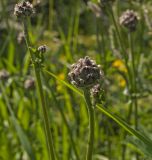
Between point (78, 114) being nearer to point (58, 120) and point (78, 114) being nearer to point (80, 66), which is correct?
point (58, 120)

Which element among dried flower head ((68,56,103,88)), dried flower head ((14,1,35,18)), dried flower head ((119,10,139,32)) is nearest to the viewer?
dried flower head ((68,56,103,88))

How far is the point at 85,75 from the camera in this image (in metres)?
0.87

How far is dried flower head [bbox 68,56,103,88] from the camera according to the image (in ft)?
2.85

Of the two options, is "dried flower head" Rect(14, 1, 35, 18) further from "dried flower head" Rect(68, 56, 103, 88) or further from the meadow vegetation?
"dried flower head" Rect(68, 56, 103, 88)

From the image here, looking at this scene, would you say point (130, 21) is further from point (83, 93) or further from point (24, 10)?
point (83, 93)

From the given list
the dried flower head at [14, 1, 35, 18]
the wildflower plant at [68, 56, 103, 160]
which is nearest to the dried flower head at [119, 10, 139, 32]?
the dried flower head at [14, 1, 35, 18]

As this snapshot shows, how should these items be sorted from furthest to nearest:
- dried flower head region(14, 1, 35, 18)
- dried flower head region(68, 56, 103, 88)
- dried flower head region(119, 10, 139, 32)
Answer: dried flower head region(119, 10, 139, 32), dried flower head region(14, 1, 35, 18), dried flower head region(68, 56, 103, 88)

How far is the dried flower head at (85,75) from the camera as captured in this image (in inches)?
34.2

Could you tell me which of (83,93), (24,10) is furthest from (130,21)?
(83,93)

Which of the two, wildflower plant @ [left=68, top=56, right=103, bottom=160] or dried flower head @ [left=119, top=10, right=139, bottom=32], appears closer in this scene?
wildflower plant @ [left=68, top=56, right=103, bottom=160]

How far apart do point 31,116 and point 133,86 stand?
31.1 inches

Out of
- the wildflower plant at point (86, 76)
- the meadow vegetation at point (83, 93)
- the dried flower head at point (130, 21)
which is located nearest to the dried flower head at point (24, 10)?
the meadow vegetation at point (83, 93)

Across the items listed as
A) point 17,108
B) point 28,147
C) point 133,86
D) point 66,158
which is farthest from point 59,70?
point 28,147

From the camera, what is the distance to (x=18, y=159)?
2166mm
